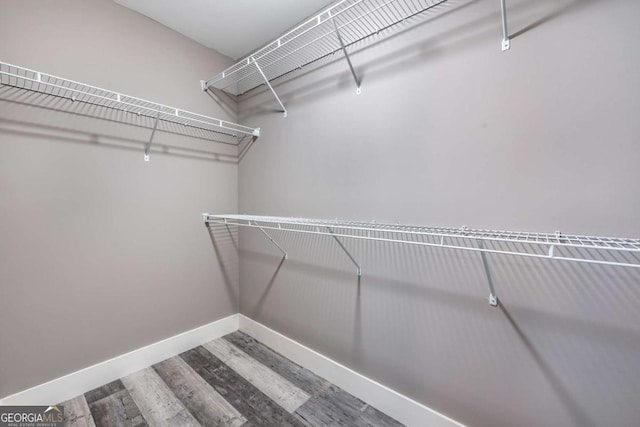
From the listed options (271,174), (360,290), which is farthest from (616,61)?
(271,174)

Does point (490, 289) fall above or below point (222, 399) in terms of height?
above

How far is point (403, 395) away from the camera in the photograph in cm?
133

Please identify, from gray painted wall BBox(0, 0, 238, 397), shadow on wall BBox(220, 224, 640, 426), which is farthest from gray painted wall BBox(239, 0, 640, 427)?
gray painted wall BBox(0, 0, 238, 397)

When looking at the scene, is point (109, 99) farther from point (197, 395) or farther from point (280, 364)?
point (280, 364)

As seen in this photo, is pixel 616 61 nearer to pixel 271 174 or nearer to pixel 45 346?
pixel 271 174

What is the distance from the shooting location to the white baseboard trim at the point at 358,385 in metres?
1.26

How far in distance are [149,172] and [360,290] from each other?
1570 millimetres

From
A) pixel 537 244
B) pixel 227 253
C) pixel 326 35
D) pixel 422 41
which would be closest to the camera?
pixel 537 244

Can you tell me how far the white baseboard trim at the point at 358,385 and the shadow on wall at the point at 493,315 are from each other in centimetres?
11

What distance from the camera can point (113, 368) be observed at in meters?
1.61

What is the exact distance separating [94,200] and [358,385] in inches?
73.7

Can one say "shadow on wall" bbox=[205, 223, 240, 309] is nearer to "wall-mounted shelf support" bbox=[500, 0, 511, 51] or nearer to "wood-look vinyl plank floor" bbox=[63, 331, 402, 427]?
"wood-look vinyl plank floor" bbox=[63, 331, 402, 427]

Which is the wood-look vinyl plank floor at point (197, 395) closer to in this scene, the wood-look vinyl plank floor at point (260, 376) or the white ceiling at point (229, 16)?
the wood-look vinyl plank floor at point (260, 376)

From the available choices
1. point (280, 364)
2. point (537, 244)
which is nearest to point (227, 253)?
point (280, 364)
